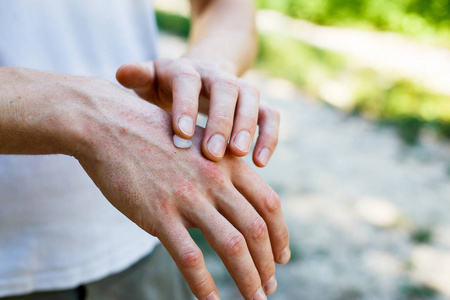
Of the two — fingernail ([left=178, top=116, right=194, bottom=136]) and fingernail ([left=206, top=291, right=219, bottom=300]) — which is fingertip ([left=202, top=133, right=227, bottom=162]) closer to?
fingernail ([left=178, top=116, right=194, bottom=136])

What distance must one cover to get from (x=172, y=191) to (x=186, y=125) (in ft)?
0.63

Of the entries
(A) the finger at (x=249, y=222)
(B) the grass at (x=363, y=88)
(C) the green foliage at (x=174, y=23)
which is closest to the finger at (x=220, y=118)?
(A) the finger at (x=249, y=222)

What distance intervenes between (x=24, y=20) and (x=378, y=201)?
379 centimetres

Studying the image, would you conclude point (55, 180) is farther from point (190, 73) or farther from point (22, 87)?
point (190, 73)

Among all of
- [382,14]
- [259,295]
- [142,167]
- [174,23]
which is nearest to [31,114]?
[142,167]

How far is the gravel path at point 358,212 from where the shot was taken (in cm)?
335

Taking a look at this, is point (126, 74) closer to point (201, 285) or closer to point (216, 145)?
point (216, 145)

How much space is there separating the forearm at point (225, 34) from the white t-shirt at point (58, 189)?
1.08ft

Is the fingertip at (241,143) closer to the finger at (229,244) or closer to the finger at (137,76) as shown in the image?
the finger at (229,244)

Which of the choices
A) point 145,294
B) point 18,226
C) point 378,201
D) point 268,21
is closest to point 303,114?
point 378,201

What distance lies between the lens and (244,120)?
4.18ft

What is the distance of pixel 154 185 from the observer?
3.60 ft

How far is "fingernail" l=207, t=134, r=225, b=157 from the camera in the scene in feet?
3.87

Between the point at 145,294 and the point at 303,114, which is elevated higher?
the point at 145,294
